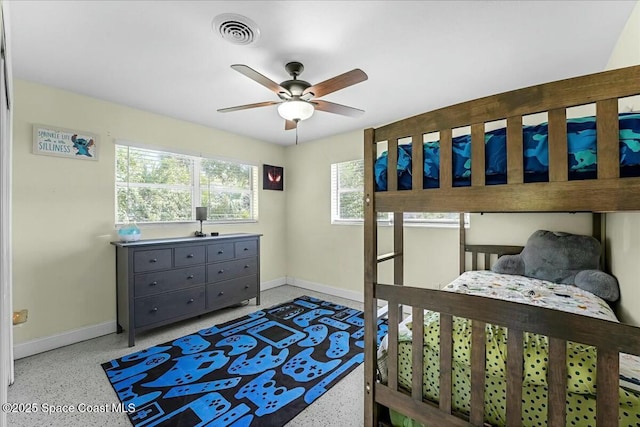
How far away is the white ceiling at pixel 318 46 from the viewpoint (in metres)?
1.55

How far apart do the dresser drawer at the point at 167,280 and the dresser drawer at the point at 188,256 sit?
0.21 ft

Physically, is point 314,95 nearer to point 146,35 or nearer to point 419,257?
point 146,35

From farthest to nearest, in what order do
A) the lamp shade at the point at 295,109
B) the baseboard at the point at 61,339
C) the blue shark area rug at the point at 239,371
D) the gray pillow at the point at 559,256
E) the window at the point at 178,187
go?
the window at the point at 178,187 < the baseboard at the point at 61,339 < the gray pillow at the point at 559,256 < the lamp shade at the point at 295,109 < the blue shark area rug at the point at 239,371

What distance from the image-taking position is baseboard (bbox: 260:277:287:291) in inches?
170

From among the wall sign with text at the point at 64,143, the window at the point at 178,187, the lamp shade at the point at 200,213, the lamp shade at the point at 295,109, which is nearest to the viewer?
the lamp shade at the point at 295,109

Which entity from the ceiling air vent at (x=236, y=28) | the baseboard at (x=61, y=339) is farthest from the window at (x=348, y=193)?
the baseboard at (x=61, y=339)

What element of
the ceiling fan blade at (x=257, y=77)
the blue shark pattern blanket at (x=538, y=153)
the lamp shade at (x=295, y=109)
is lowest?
the blue shark pattern blanket at (x=538, y=153)

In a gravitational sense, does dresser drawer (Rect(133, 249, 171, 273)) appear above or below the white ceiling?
below

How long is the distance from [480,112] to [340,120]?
246cm

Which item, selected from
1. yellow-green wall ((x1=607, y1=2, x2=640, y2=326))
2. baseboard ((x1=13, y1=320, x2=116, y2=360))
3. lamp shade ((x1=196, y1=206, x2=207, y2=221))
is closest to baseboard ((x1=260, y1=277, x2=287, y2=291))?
lamp shade ((x1=196, y1=206, x2=207, y2=221))

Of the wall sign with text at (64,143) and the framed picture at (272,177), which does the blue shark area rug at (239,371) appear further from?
the framed picture at (272,177)

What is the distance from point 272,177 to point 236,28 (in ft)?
9.36

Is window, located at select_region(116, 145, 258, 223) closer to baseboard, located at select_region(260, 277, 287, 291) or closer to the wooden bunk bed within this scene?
baseboard, located at select_region(260, 277, 287, 291)

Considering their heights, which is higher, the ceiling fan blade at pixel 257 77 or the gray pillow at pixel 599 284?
the ceiling fan blade at pixel 257 77
